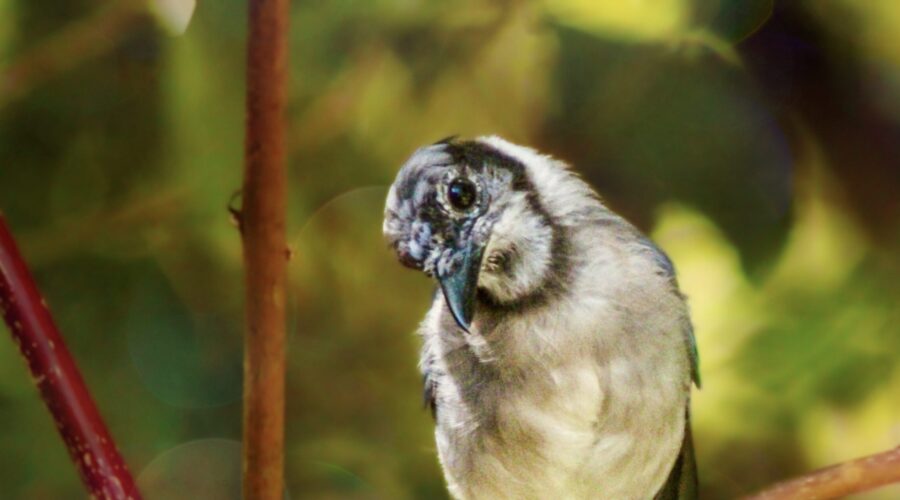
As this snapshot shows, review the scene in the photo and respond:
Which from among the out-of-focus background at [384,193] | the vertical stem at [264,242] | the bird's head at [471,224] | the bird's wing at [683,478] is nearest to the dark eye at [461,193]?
the bird's head at [471,224]

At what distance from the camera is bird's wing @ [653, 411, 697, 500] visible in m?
0.88

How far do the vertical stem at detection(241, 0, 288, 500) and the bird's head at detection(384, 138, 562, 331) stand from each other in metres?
0.10

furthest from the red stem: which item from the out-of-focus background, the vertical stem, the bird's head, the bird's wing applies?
the bird's wing

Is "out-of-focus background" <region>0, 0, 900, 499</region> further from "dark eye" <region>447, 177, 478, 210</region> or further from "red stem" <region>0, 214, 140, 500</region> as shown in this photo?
"red stem" <region>0, 214, 140, 500</region>

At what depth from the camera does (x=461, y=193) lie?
2.17ft

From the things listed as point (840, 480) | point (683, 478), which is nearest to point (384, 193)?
point (683, 478)

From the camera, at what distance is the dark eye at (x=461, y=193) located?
66 cm

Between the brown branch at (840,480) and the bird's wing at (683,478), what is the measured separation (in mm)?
229

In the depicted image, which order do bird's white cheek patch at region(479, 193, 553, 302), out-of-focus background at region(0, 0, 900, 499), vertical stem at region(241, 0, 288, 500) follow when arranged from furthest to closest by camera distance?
out-of-focus background at region(0, 0, 900, 499)
bird's white cheek patch at region(479, 193, 553, 302)
vertical stem at region(241, 0, 288, 500)

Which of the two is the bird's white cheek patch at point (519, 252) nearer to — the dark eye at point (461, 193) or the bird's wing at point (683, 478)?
the dark eye at point (461, 193)

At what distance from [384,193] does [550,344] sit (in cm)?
28

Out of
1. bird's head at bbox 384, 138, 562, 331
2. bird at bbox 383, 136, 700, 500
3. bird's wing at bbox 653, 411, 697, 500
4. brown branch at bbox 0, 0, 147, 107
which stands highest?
brown branch at bbox 0, 0, 147, 107

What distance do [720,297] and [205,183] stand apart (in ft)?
1.66

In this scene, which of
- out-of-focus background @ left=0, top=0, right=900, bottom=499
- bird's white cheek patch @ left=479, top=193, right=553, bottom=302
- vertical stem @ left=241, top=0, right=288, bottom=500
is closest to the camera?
vertical stem @ left=241, top=0, right=288, bottom=500
